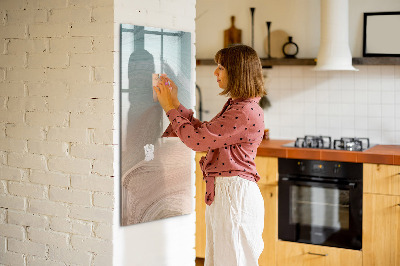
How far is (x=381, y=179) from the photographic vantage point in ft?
12.5

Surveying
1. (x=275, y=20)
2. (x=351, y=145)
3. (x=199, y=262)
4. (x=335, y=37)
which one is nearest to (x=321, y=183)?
(x=351, y=145)

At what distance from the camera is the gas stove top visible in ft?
13.4

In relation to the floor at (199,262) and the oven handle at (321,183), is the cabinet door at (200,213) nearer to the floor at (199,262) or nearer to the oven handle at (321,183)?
the floor at (199,262)

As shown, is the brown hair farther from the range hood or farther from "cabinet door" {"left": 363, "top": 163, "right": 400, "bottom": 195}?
the range hood

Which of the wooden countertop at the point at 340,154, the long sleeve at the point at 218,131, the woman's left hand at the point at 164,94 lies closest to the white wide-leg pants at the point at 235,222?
the long sleeve at the point at 218,131

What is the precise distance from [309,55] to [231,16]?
75 centimetres

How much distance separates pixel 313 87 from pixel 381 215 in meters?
1.25

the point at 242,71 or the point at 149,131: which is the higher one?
the point at 242,71

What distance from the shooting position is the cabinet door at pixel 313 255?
13.0ft

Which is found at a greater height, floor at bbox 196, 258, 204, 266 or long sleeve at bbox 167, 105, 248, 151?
long sleeve at bbox 167, 105, 248, 151

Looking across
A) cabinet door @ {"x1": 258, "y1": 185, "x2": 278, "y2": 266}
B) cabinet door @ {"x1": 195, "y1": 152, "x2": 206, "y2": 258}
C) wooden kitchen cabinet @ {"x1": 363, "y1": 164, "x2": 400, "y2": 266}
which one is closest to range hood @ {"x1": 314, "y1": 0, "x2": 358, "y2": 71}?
wooden kitchen cabinet @ {"x1": 363, "y1": 164, "x2": 400, "y2": 266}

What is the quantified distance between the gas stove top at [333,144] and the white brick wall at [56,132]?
1.87 m

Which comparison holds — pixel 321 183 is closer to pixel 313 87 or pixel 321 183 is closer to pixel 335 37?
pixel 313 87

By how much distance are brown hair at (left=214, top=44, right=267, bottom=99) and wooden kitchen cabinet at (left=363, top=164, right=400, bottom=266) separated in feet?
5.08
